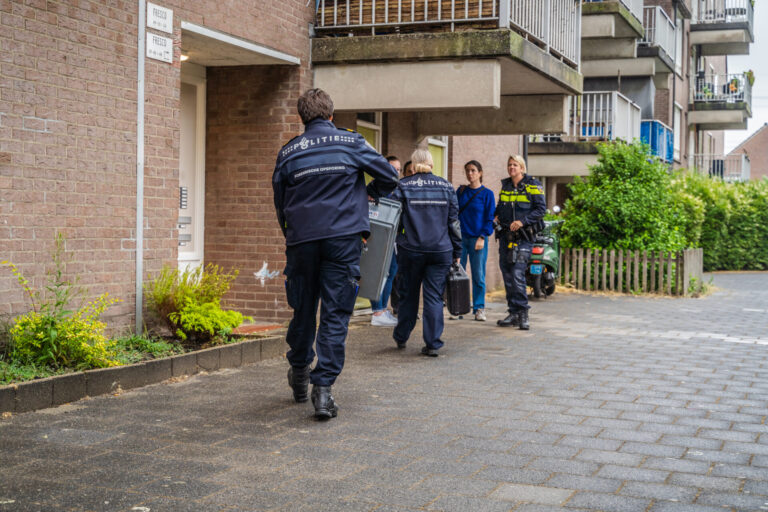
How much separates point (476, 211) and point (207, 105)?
11.6 ft

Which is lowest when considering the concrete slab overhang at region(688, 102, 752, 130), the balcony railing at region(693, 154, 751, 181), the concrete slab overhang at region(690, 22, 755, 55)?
the balcony railing at region(693, 154, 751, 181)

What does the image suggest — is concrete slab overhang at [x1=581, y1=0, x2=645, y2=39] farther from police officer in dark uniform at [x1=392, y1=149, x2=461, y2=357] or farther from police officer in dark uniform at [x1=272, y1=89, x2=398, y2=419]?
police officer in dark uniform at [x1=272, y1=89, x2=398, y2=419]

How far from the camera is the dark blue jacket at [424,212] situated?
8.34 m

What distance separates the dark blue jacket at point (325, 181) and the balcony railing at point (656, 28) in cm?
2129

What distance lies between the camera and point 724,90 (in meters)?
35.3

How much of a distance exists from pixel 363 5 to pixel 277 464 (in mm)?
7094

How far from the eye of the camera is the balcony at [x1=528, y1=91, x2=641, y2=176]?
1988 centimetres

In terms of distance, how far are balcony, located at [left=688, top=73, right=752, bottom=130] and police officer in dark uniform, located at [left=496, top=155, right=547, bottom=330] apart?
82.1 feet

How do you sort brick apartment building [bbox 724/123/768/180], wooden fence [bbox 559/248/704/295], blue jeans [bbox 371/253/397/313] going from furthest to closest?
1. brick apartment building [bbox 724/123/768/180]
2. wooden fence [bbox 559/248/704/295]
3. blue jeans [bbox 371/253/397/313]

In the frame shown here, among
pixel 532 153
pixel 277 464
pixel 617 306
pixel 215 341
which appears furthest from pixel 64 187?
pixel 532 153

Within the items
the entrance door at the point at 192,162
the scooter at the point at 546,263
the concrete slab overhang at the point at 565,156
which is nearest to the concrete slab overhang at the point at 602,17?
the concrete slab overhang at the point at 565,156

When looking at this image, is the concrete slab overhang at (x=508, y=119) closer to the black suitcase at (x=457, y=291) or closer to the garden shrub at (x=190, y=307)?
the black suitcase at (x=457, y=291)

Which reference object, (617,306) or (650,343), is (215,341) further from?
(617,306)

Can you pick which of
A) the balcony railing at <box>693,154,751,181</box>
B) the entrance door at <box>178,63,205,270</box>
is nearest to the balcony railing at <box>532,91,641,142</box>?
the entrance door at <box>178,63,205,270</box>
